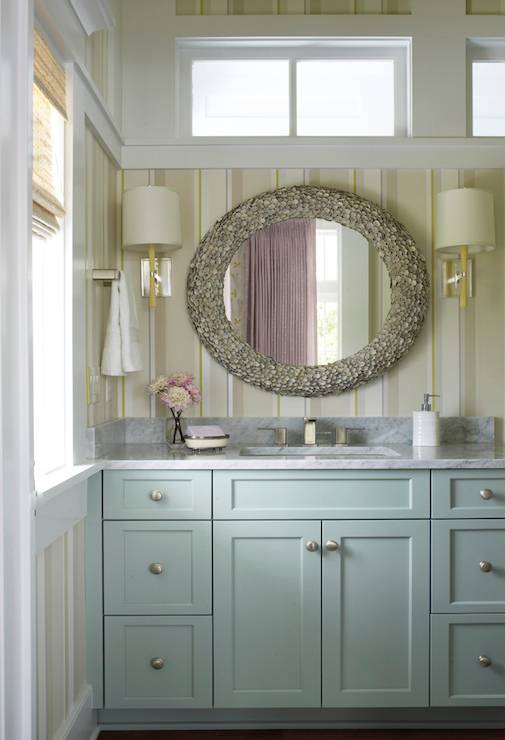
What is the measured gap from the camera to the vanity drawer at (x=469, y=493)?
2477mm

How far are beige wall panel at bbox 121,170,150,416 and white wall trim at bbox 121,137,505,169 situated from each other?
61mm

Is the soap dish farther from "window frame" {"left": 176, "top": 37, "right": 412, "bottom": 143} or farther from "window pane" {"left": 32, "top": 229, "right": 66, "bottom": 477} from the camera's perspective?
"window frame" {"left": 176, "top": 37, "right": 412, "bottom": 143}

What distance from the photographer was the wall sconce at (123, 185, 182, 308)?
288 cm

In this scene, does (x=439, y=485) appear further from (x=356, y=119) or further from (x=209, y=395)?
(x=356, y=119)

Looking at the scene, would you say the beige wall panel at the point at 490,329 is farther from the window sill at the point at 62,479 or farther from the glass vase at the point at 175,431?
the window sill at the point at 62,479

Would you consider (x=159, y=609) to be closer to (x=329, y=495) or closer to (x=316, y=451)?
(x=329, y=495)

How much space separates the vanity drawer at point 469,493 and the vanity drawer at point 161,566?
79 centimetres

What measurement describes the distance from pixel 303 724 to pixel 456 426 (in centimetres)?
131

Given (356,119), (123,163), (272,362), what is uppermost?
(356,119)

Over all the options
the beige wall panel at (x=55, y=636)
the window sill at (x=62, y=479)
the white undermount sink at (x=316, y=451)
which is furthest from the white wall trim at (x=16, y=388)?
the white undermount sink at (x=316, y=451)

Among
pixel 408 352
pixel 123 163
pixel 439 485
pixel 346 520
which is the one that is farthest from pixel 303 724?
pixel 123 163

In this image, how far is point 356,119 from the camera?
10.3 ft

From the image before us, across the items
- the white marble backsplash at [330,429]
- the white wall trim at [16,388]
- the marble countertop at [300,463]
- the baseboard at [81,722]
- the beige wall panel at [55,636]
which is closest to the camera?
the white wall trim at [16,388]

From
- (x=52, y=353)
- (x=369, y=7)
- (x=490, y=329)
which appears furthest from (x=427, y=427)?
(x=369, y=7)
